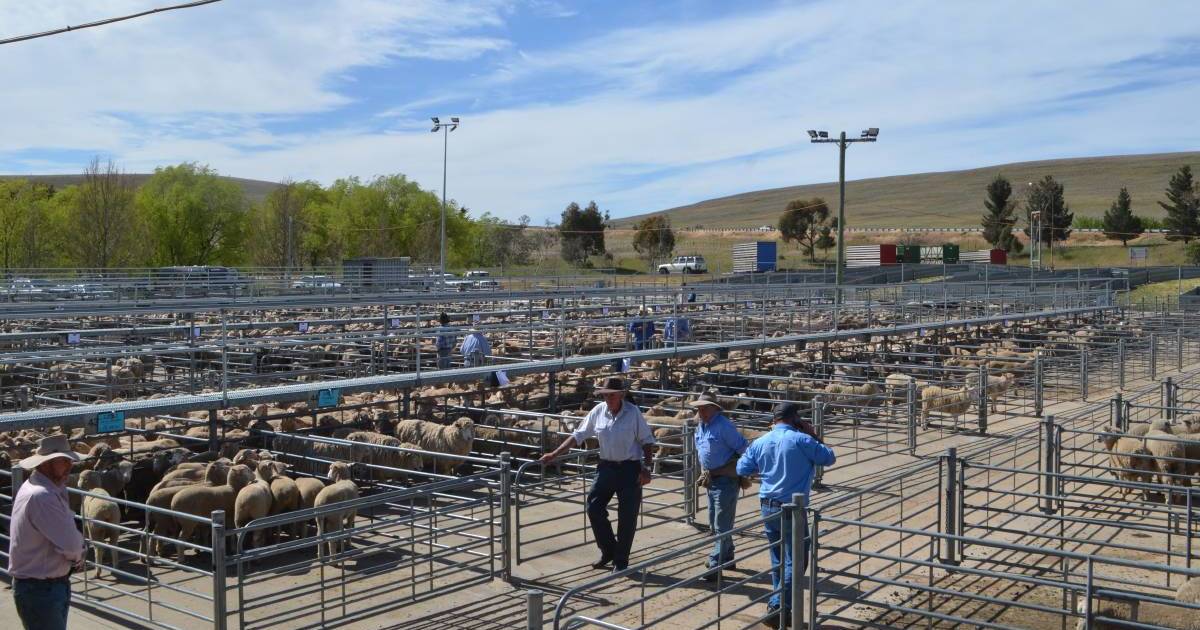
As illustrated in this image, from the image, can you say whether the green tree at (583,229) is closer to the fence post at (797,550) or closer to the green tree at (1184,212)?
the green tree at (1184,212)

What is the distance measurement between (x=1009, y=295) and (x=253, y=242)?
4919 cm

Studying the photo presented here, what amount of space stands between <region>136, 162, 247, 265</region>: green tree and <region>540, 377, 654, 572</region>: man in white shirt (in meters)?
65.2

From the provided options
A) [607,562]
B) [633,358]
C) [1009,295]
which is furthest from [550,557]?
[1009,295]

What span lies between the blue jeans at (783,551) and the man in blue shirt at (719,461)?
74cm

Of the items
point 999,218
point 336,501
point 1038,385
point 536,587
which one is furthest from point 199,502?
point 999,218

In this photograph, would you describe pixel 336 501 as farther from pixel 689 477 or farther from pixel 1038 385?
pixel 1038 385

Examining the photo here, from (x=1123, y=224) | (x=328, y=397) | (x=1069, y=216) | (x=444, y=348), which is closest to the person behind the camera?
(x=328, y=397)

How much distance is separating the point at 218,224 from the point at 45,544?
227 ft

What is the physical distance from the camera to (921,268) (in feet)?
216

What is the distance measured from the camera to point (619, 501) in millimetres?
9430

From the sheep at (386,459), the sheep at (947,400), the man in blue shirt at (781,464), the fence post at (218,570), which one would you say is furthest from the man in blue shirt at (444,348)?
the fence post at (218,570)

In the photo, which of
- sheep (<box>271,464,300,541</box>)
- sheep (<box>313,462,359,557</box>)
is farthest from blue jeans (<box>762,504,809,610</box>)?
sheep (<box>271,464,300,541</box>)

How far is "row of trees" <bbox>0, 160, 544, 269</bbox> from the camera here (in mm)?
56438

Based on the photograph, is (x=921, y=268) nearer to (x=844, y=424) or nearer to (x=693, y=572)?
(x=844, y=424)
